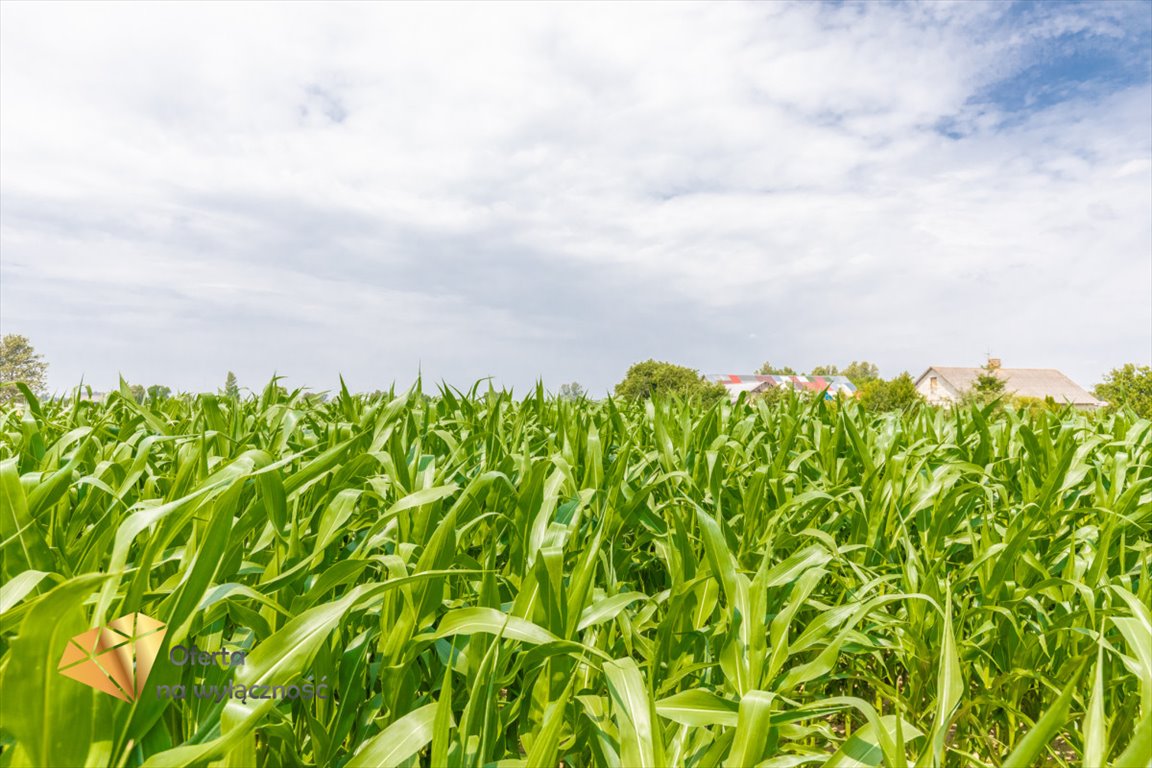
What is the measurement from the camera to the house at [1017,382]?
52.0 metres

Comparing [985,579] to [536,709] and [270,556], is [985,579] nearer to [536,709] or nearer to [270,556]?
[536,709]

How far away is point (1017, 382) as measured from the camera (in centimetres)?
5288

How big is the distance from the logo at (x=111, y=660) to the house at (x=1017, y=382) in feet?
182

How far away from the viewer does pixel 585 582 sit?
3.51 feet

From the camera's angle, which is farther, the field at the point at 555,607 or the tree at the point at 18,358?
the tree at the point at 18,358

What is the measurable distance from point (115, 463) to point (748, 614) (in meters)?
1.54

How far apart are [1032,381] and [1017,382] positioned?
1.56 m

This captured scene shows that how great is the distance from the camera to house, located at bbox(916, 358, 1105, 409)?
5200 centimetres

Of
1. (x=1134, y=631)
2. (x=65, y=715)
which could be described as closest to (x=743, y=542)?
(x=1134, y=631)

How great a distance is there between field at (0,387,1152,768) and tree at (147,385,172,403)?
132cm

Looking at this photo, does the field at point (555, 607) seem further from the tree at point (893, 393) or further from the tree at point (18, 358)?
the tree at point (18, 358)
